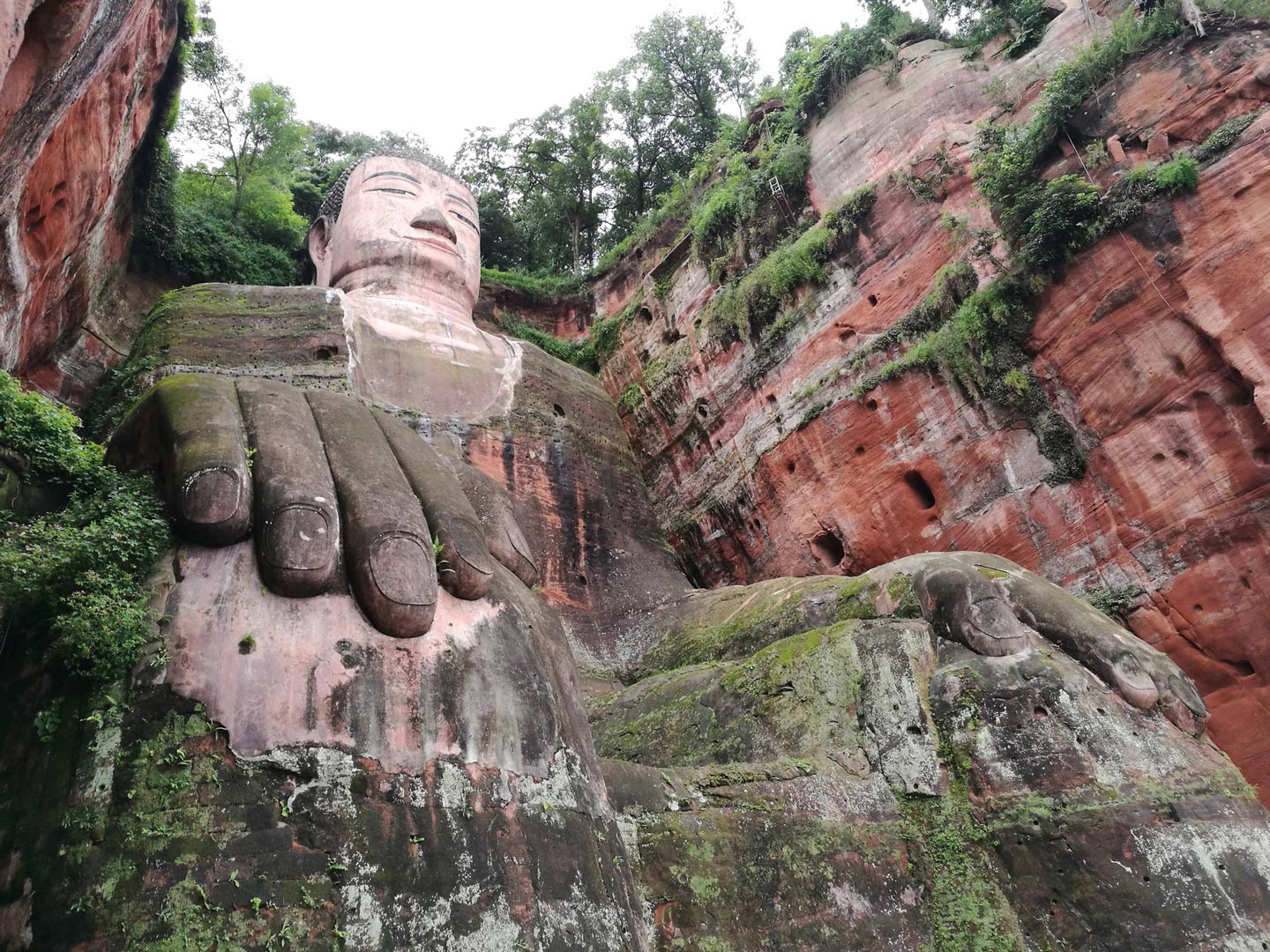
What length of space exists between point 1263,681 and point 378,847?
723 cm

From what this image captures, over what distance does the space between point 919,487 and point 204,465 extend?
303 inches

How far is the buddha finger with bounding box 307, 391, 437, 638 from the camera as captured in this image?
4.54 meters

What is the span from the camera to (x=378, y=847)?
383 cm

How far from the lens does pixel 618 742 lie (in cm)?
741

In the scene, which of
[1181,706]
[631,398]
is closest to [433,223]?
[631,398]

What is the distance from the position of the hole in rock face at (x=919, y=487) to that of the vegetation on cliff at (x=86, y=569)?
25.4ft

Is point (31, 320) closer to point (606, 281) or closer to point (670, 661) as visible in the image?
point (670, 661)

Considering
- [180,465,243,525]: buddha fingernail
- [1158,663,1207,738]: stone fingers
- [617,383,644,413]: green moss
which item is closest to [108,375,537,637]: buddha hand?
[180,465,243,525]: buddha fingernail

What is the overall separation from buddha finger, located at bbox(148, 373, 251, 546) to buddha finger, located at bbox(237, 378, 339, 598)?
0.09 metres

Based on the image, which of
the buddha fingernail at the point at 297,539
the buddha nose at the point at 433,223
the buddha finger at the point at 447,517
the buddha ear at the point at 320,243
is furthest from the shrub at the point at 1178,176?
the buddha ear at the point at 320,243

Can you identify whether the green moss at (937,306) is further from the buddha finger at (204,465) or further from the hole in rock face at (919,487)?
the buddha finger at (204,465)

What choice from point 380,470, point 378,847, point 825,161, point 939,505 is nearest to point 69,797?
point 378,847

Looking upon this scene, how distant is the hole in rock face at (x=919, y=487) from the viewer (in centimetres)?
997

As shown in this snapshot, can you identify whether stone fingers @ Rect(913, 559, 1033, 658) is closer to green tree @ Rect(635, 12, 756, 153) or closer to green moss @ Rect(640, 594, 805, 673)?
green moss @ Rect(640, 594, 805, 673)
